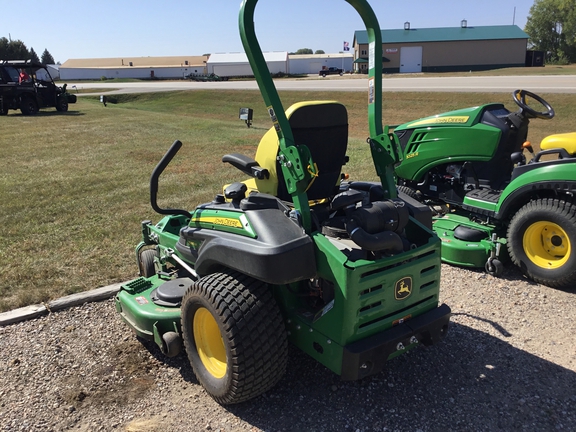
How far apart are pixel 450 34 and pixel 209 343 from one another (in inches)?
2257

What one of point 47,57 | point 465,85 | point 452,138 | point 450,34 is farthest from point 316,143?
point 47,57

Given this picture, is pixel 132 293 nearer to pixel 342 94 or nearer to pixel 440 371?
pixel 440 371

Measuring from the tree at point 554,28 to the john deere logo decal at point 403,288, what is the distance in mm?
65004

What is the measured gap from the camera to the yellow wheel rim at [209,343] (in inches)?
114

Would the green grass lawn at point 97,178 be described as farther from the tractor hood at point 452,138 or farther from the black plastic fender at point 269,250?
the tractor hood at point 452,138

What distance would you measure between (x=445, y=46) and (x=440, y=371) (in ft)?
179

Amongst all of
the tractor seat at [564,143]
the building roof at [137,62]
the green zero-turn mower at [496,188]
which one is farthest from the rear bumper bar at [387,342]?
the building roof at [137,62]

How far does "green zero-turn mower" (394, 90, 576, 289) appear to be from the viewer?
13.8ft

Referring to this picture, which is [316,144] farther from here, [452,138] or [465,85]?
[465,85]

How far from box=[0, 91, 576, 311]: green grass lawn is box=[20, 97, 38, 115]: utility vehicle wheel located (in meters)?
0.59

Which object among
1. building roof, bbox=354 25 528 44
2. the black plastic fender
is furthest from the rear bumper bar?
building roof, bbox=354 25 528 44

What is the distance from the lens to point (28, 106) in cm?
1992

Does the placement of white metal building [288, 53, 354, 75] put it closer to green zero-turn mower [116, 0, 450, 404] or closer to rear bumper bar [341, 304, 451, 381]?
green zero-turn mower [116, 0, 450, 404]

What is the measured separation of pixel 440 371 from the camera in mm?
3090
